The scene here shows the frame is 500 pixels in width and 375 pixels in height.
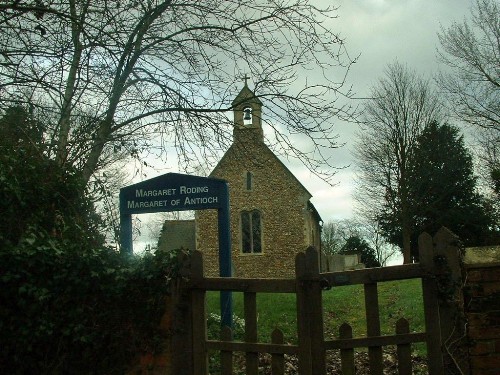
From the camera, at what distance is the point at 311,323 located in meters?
5.03

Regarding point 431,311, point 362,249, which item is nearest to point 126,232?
point 431,311

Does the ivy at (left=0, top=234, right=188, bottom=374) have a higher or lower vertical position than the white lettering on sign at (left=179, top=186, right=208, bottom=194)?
lower

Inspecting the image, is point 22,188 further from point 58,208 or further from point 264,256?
point 264,256

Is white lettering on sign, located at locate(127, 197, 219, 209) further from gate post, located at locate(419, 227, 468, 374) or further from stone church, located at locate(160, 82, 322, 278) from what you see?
stone church, located at locate(160, 82, 322, 278)

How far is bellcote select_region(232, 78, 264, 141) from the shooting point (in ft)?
28.5

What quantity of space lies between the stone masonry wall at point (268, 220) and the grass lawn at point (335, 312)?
19.2 m

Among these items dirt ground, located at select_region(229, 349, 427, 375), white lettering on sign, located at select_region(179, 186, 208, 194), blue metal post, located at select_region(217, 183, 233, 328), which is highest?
white lettering on sign, located at select_region(179, 186, 208, 194)

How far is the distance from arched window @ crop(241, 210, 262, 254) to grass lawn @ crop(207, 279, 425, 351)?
19827 mm

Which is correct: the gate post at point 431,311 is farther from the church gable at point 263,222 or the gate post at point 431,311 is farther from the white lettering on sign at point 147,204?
the church gable at point 263,222

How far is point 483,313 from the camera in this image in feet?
16.3

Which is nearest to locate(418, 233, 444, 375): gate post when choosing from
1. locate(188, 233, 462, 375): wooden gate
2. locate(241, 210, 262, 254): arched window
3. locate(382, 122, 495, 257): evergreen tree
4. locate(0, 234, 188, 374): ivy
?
locate(188, 233, 462, 375): wooden gate

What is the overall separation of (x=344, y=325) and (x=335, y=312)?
26.3 feet

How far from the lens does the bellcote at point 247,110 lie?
28.5 ft

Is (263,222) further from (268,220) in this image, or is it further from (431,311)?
(431,311)
